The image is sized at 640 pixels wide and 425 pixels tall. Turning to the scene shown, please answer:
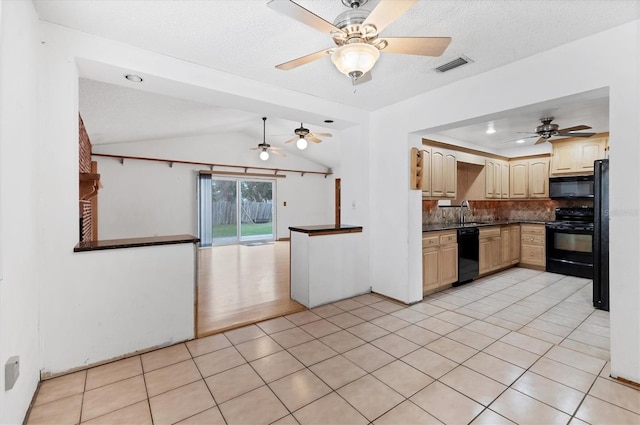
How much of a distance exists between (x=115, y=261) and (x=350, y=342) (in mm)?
2076

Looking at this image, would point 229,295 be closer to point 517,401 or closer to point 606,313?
point 517,401

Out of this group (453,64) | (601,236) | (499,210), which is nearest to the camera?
(453,64)

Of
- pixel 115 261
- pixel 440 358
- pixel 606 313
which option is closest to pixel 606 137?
pixel 606 313

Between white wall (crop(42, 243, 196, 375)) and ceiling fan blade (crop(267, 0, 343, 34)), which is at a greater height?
ceiling fan blade (crop(267, 0, 343, 34))

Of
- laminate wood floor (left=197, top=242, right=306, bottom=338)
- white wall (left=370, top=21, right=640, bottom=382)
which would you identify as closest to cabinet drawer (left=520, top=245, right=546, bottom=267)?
white wall (left=370, top=21, right=640, bottom=382)

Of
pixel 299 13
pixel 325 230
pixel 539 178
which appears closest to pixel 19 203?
pixel 299 13

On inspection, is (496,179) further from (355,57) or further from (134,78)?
(134,78)

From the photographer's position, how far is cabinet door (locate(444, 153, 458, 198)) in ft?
15.6

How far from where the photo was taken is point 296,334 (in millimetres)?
2760

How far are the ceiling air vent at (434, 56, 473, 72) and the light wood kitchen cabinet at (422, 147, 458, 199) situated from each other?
1.83 m

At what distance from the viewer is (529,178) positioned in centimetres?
577

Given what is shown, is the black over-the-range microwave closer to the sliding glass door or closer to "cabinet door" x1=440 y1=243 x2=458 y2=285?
"cabinet door" x1=440 y1=243 x2=458 y2=285

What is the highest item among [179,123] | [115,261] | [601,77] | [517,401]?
[179,123]

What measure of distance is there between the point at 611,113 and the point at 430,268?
242 cm
